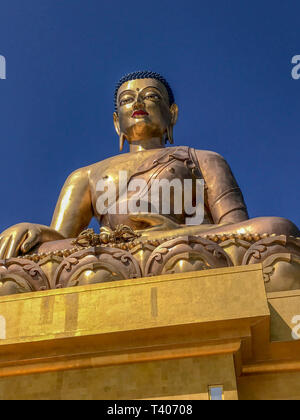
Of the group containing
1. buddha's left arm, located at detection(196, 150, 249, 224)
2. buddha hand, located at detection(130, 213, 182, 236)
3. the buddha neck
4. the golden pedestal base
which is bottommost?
the golden pedestal base

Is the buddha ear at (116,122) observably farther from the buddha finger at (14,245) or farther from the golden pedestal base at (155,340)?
the golden pedestal base at (155,340)

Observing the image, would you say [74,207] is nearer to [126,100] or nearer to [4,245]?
[126,100]

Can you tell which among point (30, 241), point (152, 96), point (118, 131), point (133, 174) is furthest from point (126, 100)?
point (30, 241)

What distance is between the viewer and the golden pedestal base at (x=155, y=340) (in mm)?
2930

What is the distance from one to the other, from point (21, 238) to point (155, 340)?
8.08 ft

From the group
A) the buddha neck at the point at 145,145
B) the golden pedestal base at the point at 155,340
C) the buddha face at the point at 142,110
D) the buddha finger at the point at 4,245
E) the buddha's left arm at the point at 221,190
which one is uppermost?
the buddha face at the point at 142,110

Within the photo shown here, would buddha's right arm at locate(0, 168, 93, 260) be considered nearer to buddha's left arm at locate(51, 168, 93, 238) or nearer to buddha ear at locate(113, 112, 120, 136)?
buddha's left arm at locate(51, 168, 93, 238)

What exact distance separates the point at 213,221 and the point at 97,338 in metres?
3.47

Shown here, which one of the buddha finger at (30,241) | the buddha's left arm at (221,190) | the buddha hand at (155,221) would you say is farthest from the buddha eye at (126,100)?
the buddha finger at (30,241)

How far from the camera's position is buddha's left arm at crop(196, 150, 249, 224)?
614cm

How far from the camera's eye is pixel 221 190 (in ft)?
20.9

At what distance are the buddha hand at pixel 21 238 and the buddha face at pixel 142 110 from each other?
2.35 metres

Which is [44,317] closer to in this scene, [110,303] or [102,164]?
[110,303]

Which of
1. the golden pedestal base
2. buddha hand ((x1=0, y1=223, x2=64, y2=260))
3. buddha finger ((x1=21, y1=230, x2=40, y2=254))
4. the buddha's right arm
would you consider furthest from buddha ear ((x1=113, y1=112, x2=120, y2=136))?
the golden pedestal base
